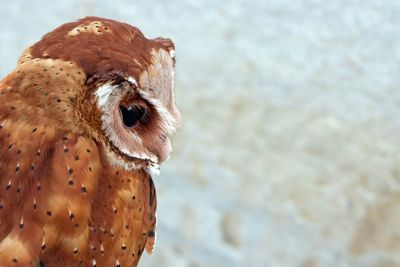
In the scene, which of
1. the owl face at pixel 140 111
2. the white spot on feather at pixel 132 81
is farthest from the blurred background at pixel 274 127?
the white spot on feather at pixel 132 81

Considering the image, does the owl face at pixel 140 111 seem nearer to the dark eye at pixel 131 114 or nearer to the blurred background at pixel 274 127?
the dark eye at pixel 131 114

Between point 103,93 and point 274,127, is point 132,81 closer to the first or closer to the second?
point 103,93

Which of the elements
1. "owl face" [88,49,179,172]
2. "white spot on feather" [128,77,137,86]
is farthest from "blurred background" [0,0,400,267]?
"white spot on feather" [128,77,137,86]

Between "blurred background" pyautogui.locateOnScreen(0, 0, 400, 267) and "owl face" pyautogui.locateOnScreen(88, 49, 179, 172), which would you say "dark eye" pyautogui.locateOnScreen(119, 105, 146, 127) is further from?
"blurred background" pyautogui.locateOnScreen(0, 0, 400, 267)

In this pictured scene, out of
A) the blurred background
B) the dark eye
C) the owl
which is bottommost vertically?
the owl

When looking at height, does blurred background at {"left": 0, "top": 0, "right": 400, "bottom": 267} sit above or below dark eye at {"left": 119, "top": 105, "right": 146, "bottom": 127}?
above

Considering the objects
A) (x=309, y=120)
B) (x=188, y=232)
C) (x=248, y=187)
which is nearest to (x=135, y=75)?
(x=188, y=232)

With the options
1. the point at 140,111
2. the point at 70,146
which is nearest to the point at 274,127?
the point at 140,111
